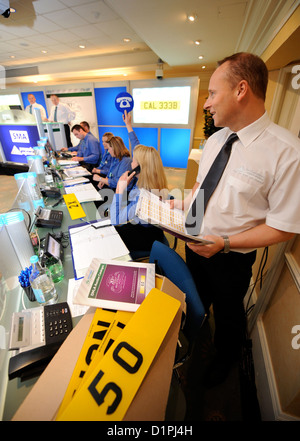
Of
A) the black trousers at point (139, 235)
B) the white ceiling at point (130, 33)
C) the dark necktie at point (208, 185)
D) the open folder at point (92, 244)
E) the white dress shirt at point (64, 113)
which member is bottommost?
the black trousers at point (139, 235)

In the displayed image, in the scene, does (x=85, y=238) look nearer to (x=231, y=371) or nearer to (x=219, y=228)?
(x=219, y=228)

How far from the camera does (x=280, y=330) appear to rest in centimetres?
114

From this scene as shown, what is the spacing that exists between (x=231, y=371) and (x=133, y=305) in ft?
3.93

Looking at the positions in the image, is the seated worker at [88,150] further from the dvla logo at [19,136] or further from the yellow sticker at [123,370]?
the yellow sticker at [123,370]

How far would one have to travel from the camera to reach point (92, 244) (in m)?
1.28

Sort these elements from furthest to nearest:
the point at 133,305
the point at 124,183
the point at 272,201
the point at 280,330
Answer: the point at 124,183 → the point at 280,330 → the point at 272,201 → the point at 133,305

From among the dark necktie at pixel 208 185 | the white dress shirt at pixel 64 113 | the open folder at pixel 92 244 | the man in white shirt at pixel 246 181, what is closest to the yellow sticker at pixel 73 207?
the open folder at pixel 92 244

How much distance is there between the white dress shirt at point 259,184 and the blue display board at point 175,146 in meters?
4.97

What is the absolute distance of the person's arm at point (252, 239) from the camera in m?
0.88

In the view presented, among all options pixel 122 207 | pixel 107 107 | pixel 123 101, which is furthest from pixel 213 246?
pixel 107 107

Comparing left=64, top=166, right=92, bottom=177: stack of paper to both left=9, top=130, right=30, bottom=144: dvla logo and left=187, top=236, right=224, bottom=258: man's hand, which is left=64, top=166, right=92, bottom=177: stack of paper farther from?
left=187, top=236, right=224, bottom=258: man's hand

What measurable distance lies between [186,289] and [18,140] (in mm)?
4598

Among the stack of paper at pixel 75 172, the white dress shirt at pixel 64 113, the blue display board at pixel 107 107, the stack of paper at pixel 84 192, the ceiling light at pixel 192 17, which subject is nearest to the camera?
the stack of paper at pixel 84 192
